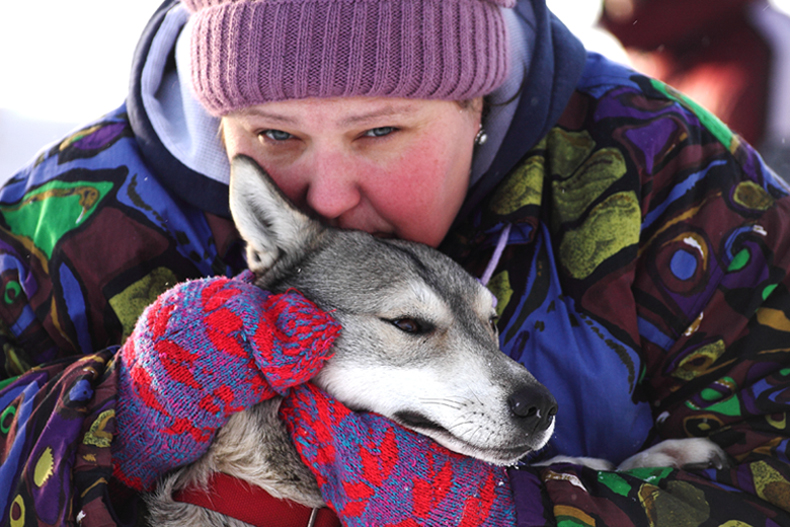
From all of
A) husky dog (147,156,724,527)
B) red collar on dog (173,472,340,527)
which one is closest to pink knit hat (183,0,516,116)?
husky dog (147,156,724,527)

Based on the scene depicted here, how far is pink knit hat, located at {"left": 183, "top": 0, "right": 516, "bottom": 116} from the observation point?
1.68 metres

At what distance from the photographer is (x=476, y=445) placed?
5.34 ft

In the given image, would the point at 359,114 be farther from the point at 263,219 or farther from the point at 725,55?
the point at 725,55

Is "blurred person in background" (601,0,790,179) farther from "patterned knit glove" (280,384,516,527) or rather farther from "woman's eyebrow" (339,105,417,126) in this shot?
"patterned knit glove" (280,384,516,527)

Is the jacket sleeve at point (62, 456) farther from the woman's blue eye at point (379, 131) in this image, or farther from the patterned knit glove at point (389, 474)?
the woman's blue eye at point (379, 131)

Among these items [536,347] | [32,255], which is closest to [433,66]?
[536,347]

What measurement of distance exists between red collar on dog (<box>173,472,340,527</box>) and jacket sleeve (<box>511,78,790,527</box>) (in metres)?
0.64

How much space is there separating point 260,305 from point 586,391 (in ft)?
3.68

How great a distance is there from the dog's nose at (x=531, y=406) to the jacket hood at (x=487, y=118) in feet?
2.77

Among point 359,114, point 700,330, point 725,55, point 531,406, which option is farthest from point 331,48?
point 725,55

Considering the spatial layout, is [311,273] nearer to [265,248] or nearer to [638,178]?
[265,248]

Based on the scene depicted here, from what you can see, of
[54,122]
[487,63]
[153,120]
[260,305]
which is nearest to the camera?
[260,305]

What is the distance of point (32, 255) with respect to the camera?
2.12 m

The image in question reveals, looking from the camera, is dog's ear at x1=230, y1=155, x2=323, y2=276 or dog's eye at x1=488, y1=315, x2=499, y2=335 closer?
dog's ear at x1=230, y1=155, x2=323, y2=276
